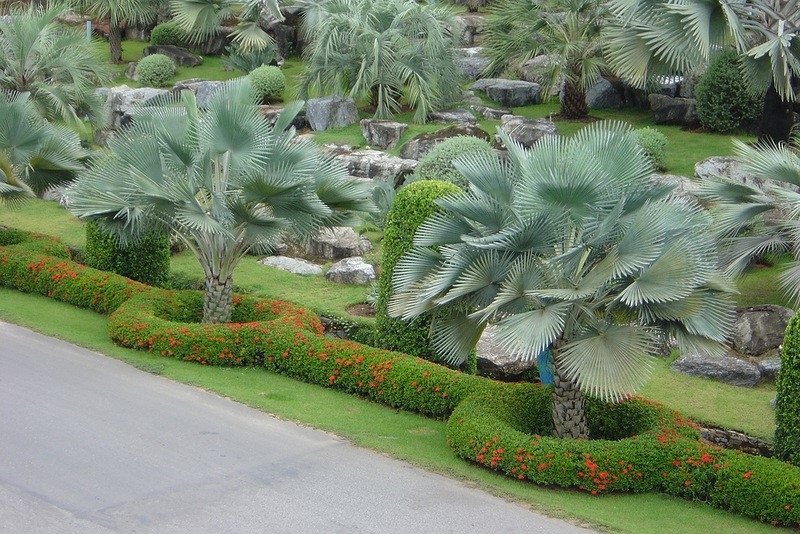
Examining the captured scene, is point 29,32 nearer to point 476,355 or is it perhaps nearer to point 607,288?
point 476,355

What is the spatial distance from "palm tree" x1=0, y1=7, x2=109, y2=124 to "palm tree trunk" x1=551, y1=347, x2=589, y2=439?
442 inches

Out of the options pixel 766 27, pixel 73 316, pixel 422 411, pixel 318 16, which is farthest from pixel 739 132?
pixel 73 316

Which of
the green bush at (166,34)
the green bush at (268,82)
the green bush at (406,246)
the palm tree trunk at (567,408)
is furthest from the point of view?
the green bush at (166,34)

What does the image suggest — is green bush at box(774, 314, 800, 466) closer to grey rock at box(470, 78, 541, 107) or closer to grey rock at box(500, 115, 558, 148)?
grey rock at box(500, 115, 558, 148)

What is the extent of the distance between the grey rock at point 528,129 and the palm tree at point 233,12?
27.4 feet

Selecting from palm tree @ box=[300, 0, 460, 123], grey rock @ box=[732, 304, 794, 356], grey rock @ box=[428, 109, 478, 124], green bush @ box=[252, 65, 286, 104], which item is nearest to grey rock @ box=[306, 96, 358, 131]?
palm tree @ box=[300, 0, 460, 123]

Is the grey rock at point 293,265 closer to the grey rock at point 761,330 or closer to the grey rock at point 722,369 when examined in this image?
the grey rock at point 722,369

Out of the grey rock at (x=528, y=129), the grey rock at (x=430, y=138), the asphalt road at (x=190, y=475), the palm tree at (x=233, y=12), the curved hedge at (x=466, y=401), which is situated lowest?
the asphalt road at (x=190, y=475)

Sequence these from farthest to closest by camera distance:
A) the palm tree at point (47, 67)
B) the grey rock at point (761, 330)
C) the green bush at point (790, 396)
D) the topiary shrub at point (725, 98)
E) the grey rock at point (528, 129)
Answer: the grey rock at point (528, 129), the topiary shrub at point (725, 98), the palm tree at point (47, 67), the grey rock at point (761, 330), the green bush at point (790, 396)

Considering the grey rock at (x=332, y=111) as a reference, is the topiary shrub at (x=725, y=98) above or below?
above

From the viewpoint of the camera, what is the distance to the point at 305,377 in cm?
1194

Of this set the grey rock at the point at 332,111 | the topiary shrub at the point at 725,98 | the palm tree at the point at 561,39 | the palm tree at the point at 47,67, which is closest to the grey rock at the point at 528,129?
the palm tree at the point at 561,39

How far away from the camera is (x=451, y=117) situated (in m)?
21.2

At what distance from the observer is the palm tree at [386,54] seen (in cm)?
2088
